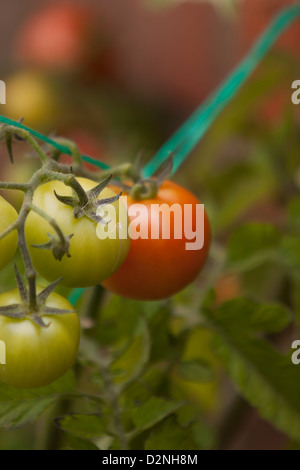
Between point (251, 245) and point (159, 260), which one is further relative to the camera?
point (251, 245)

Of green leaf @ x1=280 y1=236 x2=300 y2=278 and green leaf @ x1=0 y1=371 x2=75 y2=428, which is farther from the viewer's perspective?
green leaf @ x1=280 y1=236 x2=300 y2=278

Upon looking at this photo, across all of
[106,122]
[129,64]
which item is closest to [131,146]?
[106,122]

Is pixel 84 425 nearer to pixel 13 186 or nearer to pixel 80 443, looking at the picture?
pixel 80 443

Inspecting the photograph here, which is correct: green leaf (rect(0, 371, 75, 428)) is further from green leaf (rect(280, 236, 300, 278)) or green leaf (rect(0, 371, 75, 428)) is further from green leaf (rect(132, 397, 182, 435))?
green leaf (rect(280, 236, 300, 278))

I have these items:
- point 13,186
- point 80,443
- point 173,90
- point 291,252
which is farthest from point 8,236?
point 173,90

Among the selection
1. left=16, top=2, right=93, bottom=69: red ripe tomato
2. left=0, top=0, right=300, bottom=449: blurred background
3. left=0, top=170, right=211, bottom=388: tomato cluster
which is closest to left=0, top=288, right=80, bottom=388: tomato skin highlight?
left=0, top=170, right=211, bottom=388: tomato cluster
